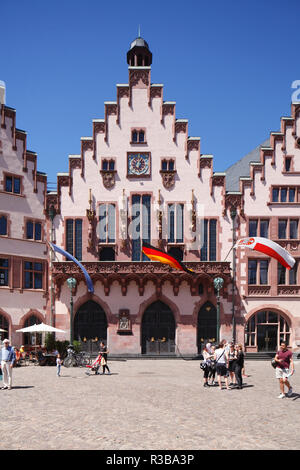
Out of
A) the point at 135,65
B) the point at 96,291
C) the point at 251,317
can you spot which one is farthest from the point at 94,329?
the point at 135,65

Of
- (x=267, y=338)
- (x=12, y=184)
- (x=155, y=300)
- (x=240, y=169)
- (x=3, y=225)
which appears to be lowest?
(x=267, y=338)

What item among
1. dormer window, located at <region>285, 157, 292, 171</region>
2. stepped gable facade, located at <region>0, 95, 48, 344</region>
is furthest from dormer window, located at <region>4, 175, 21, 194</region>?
dormer window, located at <region>285, 157, 292, 171</region>

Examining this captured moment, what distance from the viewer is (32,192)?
42.2 meters

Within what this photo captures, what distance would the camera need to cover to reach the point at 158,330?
1654 inches

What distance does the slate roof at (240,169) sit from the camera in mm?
46353

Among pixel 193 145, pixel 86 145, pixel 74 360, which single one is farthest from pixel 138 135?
pixel 74 360

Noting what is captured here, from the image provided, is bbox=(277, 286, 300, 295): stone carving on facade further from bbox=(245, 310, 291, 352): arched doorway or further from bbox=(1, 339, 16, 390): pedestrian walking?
bbox=(1, 339, 16, 390): pedestrian walking

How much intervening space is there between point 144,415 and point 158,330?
27.1m

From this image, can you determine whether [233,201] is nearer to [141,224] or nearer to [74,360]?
[141,224]

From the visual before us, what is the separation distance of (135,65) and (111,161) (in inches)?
345

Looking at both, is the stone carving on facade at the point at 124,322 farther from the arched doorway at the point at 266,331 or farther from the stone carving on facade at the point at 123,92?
the stone carving on facade at the point at 123,92

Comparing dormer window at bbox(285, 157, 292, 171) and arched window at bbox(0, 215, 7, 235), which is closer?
arched window at bbox(0, 215, 7, 235)

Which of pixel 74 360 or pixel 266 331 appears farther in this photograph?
pixel 266 331

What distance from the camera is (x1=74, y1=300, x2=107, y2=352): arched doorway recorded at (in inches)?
1641
